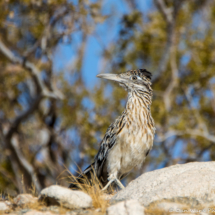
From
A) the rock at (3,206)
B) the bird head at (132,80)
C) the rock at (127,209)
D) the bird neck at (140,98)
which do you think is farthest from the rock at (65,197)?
the bird head at (132,80)

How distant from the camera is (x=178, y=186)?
5398 millimetres

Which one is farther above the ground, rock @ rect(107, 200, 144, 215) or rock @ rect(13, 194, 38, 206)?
rock @ rect(13, 194, 38, 206)

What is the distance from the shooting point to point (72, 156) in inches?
640

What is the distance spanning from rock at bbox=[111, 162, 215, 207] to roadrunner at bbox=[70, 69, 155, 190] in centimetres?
97

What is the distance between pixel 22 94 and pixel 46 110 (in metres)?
1.41

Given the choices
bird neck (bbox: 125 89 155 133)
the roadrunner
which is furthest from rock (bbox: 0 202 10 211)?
bird neck (bbox: 125 89 155 133)

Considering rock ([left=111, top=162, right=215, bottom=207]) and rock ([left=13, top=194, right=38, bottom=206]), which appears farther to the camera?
rock ([left=13, top=194, right=38, bottom=206])

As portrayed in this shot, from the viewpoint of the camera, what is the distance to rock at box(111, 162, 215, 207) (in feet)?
17.1

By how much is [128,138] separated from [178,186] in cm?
188

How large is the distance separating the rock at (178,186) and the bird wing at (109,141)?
1250 millimetres

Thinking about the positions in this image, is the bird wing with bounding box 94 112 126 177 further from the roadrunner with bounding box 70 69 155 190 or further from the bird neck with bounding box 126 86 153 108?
the bird neck with bounding box 126 86 153 108

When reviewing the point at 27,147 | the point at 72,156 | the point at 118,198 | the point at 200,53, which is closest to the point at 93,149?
the point at 72,156

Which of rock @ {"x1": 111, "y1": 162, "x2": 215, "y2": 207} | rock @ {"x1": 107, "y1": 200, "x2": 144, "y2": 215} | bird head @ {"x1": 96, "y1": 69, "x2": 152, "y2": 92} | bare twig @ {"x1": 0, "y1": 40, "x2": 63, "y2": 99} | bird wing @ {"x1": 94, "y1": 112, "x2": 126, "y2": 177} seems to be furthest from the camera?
bare twig @ {"x1": 0, "y1": 40, "x2": 63, "y2": 99}

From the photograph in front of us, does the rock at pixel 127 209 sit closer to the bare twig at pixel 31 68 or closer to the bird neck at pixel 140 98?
the bird neck at pixel 140 98
